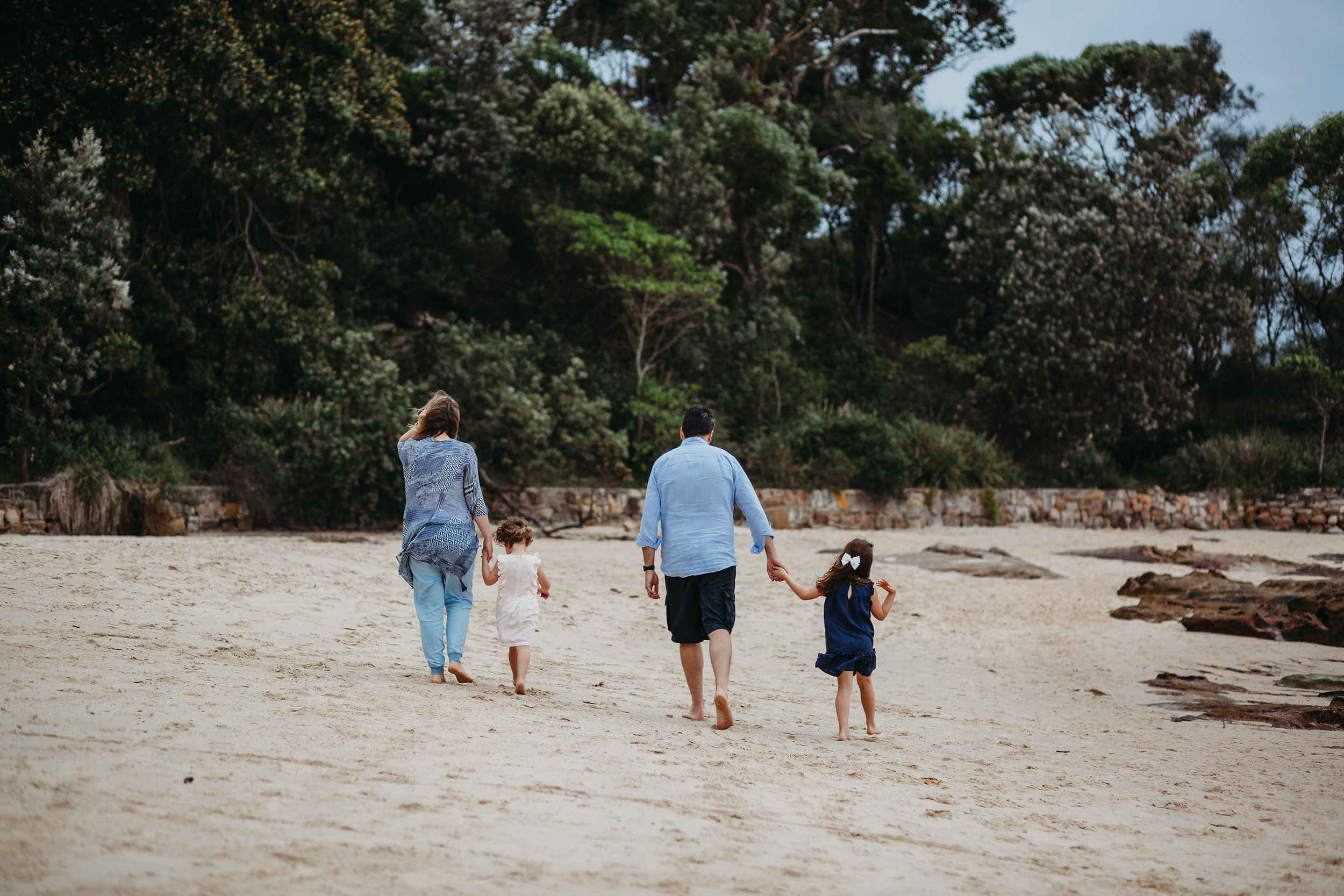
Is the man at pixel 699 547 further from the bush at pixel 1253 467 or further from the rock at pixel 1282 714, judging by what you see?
the bush at pixel 1253 467

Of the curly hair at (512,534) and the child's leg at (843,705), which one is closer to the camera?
the child's leg at (843,705)

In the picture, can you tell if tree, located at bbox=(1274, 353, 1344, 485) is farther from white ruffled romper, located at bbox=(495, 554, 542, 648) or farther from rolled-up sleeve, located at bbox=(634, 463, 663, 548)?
white ruffled romper, located at bbox=(495, 554, 542, 648)

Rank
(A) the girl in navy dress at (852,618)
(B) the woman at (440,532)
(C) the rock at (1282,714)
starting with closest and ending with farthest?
(A) the girl in navy dress at (852,618)
(B) the woman at (440,532)
(C) the rock at (1282,714)

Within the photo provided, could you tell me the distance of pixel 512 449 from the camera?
15984 millimetres

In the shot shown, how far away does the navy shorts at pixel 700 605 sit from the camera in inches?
199

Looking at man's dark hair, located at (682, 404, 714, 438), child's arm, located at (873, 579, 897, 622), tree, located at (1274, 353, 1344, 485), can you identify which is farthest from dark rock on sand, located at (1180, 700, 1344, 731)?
tree, located at (1274, 353, 1344, 485)

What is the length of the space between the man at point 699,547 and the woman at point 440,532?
1.01 meters

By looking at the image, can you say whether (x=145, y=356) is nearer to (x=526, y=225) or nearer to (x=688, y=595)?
(x=526, y=225)

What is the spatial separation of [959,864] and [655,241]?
16.5 metres

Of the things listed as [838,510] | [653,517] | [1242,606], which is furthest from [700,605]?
[838,510]

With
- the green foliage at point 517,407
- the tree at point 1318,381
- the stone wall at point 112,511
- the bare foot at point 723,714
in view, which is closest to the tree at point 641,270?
the green foliage at point 517,407

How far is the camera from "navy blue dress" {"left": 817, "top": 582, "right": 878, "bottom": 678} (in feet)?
17.0

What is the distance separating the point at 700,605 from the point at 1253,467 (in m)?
22.0

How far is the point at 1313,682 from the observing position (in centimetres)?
704
